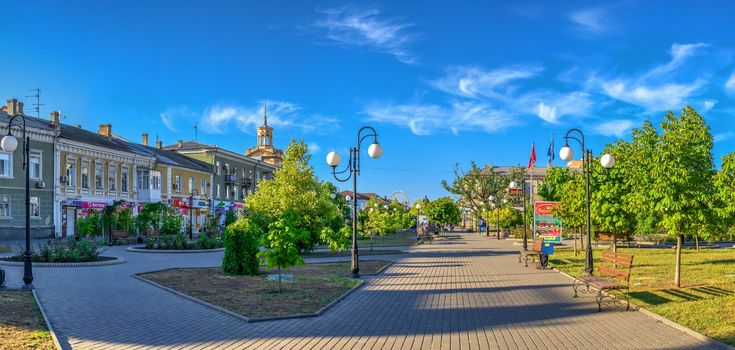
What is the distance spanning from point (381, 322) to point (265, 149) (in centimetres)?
8923

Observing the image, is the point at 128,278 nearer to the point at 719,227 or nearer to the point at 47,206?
the point at 719,227

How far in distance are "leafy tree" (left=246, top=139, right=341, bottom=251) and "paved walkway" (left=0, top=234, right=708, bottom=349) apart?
1217cm

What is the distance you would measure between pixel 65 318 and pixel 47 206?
31.2 meters

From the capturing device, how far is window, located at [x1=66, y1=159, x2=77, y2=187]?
39.0 metres

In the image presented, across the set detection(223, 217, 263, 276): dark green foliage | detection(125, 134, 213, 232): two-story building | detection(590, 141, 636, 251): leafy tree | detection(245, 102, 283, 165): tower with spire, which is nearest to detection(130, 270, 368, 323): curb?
detection(223, 217, 263, 276): dark green foliage

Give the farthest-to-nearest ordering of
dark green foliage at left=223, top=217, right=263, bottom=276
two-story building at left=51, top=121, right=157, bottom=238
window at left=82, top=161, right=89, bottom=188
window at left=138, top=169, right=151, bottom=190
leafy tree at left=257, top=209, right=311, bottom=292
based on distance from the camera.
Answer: window at left=138, top=169, right=151, bottom=190 < window at left=82, top=161, right=89, bottom=188 < two-story building at left=51, top=121, right=157, bottom=238 < dark green foliage at left=223, top=217, right=263, bottom=276 < leafy tree at left=257, top=209, right=311, bottom=292

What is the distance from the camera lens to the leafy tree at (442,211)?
60.9 metres

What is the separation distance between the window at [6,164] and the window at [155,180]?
14.0 m

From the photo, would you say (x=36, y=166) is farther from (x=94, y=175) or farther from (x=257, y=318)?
(x=257, y=318)

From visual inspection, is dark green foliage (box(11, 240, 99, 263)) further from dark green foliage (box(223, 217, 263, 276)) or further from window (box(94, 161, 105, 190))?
window (box(94, 161, 105, 190))

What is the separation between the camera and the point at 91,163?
41656 millimetres

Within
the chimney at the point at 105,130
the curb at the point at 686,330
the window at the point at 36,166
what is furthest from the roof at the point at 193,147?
the curb at the point at 686,330

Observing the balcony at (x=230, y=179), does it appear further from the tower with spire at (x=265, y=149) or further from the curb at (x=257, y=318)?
the curb at (x=257, y=318)

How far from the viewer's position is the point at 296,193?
90.6 feet
